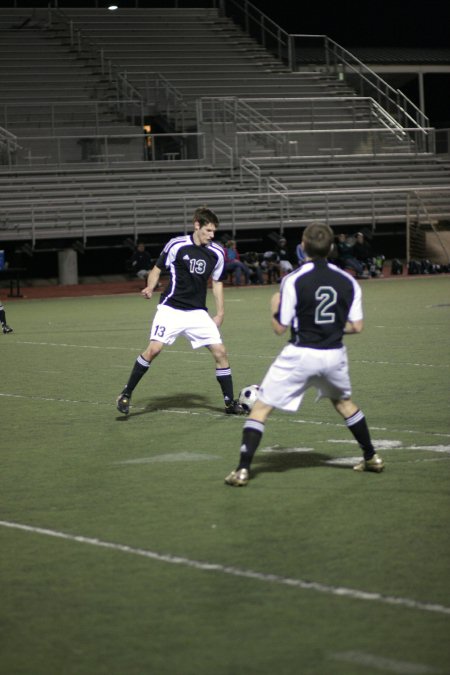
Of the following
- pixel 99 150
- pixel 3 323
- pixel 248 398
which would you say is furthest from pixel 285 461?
pixel 99 150

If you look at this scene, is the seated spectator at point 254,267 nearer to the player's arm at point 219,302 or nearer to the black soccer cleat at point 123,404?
the player's arm at point 219,302

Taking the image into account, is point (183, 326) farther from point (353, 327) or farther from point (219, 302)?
point (353, 327)

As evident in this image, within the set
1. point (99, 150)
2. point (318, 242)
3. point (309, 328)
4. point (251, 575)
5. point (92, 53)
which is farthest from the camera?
point (92, 53)

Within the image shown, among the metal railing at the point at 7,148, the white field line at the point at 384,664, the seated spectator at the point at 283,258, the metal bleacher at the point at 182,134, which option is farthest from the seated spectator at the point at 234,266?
the white field line at the point at 384,664

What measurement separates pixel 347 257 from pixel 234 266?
11.6ft

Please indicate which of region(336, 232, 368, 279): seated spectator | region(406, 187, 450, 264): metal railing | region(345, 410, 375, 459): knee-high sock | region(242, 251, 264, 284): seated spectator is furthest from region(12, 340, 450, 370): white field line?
region(406, 187, 450, 264): metal railing

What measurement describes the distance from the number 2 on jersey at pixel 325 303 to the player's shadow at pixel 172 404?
12.9 feet

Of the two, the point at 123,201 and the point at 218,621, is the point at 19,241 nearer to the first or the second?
the point at 123,201

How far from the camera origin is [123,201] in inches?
1382

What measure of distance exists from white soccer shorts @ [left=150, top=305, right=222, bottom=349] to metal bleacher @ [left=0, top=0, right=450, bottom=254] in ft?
71.4

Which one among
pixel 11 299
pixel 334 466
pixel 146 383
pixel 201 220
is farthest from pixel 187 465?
pixel 11 299

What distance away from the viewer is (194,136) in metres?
39.0

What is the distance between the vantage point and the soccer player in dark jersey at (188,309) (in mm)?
11203

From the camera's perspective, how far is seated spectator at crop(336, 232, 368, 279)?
34125 millimetres
